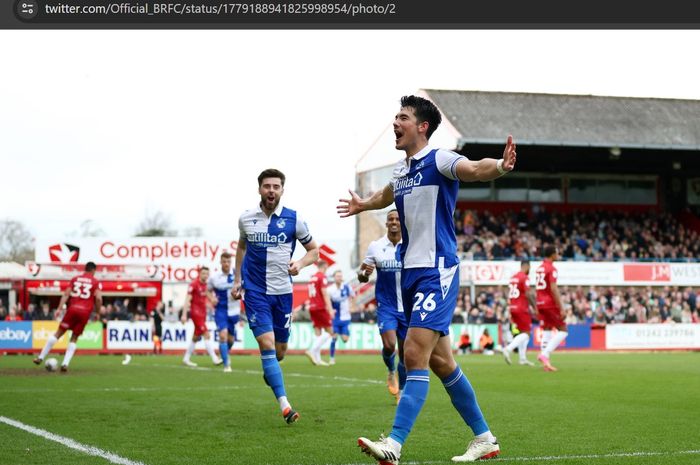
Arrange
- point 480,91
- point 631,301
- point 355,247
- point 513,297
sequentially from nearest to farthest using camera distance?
1. point 513,297
2. point 631,301
3. point 480,91
4. point 355,247

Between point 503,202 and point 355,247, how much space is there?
9898 mm

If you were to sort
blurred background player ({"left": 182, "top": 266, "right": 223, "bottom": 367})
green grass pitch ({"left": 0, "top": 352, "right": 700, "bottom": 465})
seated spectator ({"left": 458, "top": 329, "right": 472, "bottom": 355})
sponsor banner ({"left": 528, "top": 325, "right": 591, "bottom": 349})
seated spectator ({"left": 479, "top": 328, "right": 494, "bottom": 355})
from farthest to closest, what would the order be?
sponsor banner ({"left": 528, "top": 325, "right": 591, "bottom": 349})
seated spectator ({"left": 479, "top": 328, "right": 494, "bottom": 355})
seated spectator ({"left": 458, "top": 329, "right": 472, "bottom": 355})
blurred background player ({"left": 182, "top": 266, "right": 223, "bottom": 367})
green grass pitch ({"left": 0, "top": 352, "right": 700, "bottom": 465})

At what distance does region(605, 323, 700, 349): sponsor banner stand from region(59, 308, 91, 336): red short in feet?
84.9

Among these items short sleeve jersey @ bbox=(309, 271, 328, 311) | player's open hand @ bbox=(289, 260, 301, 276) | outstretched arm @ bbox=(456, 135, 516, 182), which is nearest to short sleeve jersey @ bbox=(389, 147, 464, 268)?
outstretched arm @ bbox=(456, 135, 516, 182)

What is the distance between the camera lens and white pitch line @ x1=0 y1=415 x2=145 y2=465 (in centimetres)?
768

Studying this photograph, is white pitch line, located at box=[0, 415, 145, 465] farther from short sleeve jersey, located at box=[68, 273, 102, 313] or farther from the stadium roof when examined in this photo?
the stadium roof

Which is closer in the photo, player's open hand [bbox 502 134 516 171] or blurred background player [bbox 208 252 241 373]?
player's open hand [bbox 502 134 516 171]

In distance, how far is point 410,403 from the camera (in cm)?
728

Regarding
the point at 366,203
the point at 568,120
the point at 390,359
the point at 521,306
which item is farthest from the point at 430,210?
the point at 568,120

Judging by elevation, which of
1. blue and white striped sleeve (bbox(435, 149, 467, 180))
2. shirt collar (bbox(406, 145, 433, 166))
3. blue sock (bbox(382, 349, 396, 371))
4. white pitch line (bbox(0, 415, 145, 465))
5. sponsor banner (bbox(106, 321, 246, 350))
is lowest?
sponsor banner (bbox(106, 321, 246, 350))

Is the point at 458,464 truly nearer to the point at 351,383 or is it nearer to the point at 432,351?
the point at 432,351

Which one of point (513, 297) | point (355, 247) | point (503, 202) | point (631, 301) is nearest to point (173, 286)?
point (355, 247)

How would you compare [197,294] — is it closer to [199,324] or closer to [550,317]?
[199,324]

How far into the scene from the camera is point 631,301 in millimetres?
46938
